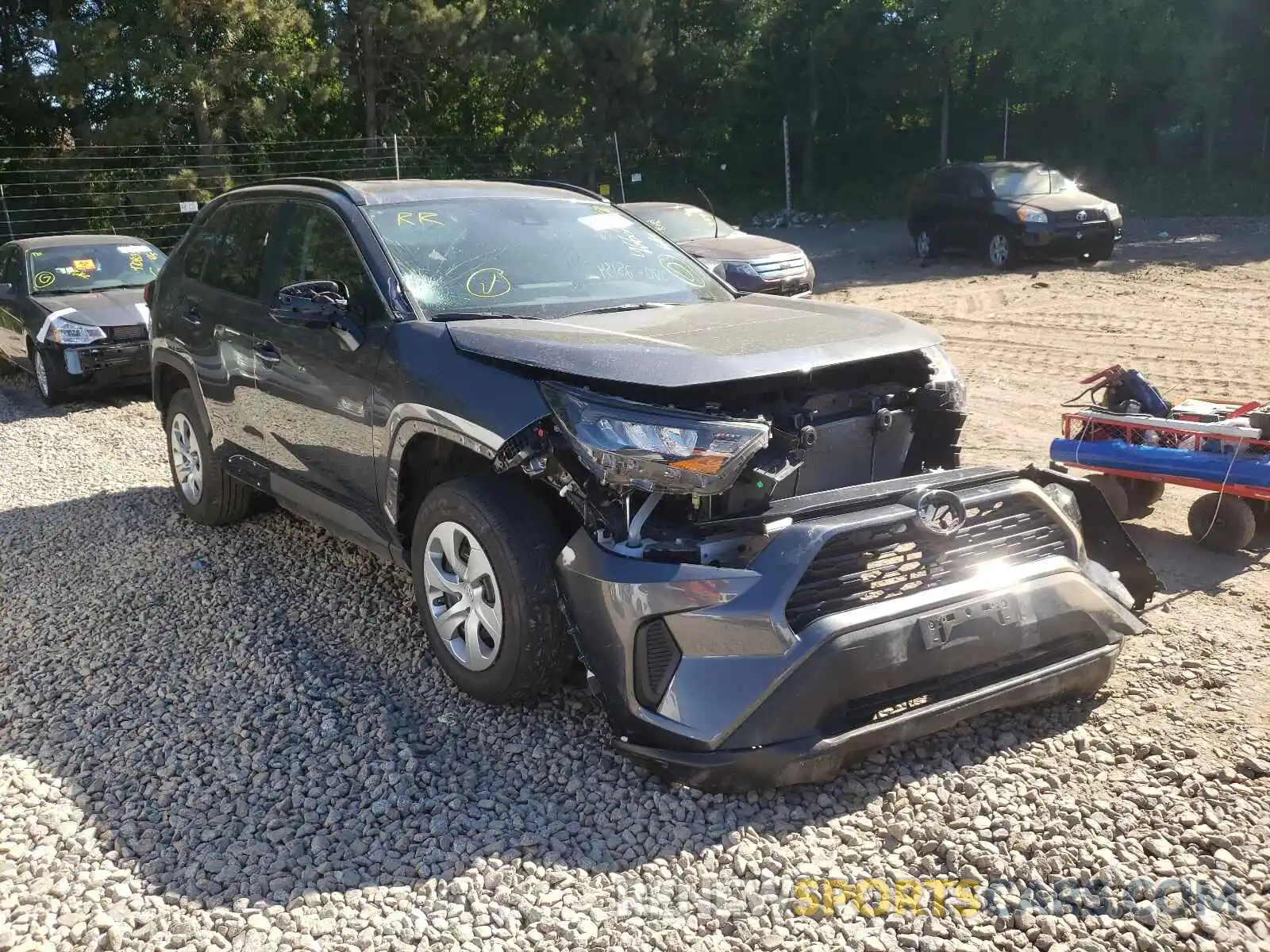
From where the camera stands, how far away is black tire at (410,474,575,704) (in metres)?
3.54

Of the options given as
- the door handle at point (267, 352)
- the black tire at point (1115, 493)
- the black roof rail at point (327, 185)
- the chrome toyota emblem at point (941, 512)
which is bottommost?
the black tire at point (1115, 493)

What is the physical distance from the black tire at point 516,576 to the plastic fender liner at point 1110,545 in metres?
1.84

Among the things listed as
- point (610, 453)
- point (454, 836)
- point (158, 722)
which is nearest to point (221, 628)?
point (158, 722)

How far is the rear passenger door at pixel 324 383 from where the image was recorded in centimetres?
430

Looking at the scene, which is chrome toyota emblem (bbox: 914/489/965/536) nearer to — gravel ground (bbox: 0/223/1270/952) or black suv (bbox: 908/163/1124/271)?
gravel ground (bbox: 0/223/1270/952)

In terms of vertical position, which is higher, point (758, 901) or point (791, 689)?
point (791, 689)

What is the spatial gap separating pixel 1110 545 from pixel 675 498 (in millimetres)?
1765

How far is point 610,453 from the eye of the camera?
10.6 ft

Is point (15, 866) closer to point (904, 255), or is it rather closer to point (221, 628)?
point (221, 628)

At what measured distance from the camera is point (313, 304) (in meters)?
4.20

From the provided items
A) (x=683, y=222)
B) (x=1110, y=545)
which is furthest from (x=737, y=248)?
(x=1110, y=545)

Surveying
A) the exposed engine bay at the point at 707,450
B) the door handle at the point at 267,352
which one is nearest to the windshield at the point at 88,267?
the door handle at the point at 267,352

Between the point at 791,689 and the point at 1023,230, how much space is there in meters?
15.1

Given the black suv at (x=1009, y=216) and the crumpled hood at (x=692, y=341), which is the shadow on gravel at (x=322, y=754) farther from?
the black suv at (x=1009, y=216)
